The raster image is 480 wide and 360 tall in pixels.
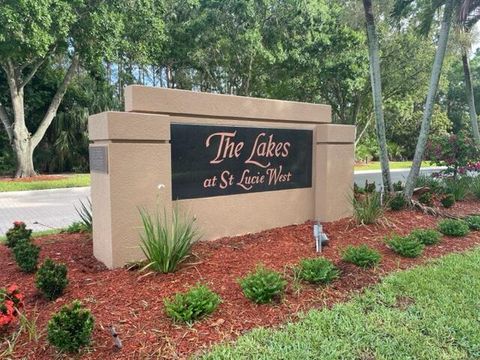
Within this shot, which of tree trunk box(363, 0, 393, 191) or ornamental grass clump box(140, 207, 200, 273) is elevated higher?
tree trunk box(363, 0, 393, 191)

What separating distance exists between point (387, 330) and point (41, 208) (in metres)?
9.68

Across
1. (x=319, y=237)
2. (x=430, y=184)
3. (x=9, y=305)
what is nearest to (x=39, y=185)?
(x=9, y=305)

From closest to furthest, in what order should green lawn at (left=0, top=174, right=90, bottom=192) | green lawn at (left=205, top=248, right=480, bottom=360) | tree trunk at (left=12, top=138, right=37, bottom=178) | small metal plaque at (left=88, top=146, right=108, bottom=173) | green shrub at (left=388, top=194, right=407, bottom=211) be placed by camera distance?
1. green lawn at (left=205, top=248, right=480, bottom=360)
2. small metal plaque at (left=88, top=146, right=108, bottom=173)
3. green shrub at (left=388, top=194, right=407, bottom=211)
4. green lawn at (left=0, top=174, right=90, bottom=192)
5. tree trunk at (left=12, top=138, right=37, bottom=178)

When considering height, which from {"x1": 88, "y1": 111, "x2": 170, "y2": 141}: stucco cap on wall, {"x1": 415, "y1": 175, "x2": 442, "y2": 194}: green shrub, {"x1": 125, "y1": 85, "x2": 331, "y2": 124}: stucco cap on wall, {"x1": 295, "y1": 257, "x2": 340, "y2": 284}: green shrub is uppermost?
{"x1": 125, "y1": 85, "x2": 331, "y2": 124}: stucco cap on wall

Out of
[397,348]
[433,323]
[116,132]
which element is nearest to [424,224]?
[433,323]

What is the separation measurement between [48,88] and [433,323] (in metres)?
22.3

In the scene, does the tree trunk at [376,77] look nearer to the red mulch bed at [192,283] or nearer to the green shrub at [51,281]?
the red mulch bed at [192,283]

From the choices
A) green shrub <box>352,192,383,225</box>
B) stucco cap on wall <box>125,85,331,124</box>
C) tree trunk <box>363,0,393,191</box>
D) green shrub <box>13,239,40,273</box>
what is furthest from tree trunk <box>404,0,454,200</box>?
Result: green shrub <box>13,239,40,273</box>

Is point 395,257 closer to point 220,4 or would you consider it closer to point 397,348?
point 397,348

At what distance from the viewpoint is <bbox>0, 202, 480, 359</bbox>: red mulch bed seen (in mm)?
2766

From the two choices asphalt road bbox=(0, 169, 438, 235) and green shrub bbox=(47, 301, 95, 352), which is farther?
asphalt road bbox=(0, 169, 438, 235)

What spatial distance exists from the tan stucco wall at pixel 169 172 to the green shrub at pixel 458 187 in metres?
3.99

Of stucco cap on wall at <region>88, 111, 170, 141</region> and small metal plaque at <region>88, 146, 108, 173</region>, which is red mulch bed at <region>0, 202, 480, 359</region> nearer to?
small metal plaque at <region>88, 146, 108, 173</region>

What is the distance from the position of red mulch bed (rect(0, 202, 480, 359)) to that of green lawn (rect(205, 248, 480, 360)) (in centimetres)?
19
